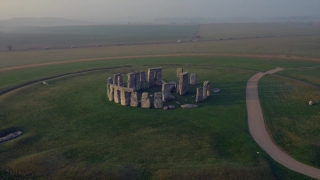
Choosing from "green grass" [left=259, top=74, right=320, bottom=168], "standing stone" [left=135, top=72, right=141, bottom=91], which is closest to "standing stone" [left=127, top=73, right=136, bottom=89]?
"standing stone" [left=135, top=72, right=141, bottom=91]

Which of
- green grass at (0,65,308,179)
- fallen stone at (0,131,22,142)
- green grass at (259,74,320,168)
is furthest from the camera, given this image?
fallen stone at (0,131,22,142)

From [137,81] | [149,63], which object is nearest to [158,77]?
[137,81]

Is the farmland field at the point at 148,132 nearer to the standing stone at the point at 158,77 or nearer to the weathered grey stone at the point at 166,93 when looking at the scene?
the weathered grey stone at the point at 166,93

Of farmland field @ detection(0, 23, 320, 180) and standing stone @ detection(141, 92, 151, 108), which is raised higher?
standing stone @ detection(141, 92, 151, 108)

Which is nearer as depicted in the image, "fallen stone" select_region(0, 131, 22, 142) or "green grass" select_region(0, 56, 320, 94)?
"fallen stone" select_region(0, 131, 22, 142)

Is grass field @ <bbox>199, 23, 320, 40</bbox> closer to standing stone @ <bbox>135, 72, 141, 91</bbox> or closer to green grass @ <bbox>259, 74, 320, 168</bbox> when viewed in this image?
green grass @ <bbox>259, 74, 320, 168</bbox>

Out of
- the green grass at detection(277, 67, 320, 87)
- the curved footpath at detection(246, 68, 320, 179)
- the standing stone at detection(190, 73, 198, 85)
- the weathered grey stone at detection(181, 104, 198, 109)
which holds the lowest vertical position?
the curved footpath at detection(246, 68, 320, 179)

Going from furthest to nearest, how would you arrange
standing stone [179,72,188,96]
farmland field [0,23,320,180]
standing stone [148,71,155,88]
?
1. standing stone [148,71,155,88]
2. standing stone [179,72,188,96]
3. farmland field [0,23,320,180]

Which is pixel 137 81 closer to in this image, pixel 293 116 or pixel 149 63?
pixel 293 116
